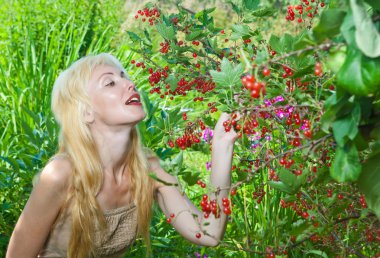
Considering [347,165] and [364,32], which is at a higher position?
[364,32]

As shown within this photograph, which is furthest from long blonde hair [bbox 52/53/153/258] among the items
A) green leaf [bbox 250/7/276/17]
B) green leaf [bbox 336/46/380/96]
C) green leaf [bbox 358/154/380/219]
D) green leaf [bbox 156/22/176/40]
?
green leaf [bbox 336/46/380/96]

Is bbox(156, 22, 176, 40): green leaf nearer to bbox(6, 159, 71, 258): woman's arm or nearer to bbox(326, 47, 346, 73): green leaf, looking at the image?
bbox(6, 159, 71, 258): woman's arm

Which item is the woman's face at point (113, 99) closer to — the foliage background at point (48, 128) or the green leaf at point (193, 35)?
the foliage background at point (48, 128)

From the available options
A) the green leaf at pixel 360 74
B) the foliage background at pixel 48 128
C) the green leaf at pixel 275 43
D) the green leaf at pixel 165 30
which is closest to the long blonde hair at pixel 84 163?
the foliage background at pixel 48 128

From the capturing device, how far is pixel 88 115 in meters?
2.65

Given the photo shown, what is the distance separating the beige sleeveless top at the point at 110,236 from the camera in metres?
2.68

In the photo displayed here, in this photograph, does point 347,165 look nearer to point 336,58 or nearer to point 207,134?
point 336,58

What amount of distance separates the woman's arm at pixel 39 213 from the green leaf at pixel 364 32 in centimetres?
192

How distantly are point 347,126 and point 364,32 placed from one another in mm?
176

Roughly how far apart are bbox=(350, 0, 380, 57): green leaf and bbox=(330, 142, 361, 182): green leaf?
214mm

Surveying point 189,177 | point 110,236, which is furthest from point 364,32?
point 110,236

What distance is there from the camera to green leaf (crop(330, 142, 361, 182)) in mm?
950

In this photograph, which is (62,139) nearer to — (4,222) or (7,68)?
(4,222)

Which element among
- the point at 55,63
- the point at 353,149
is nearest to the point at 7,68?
the point at 55,63
